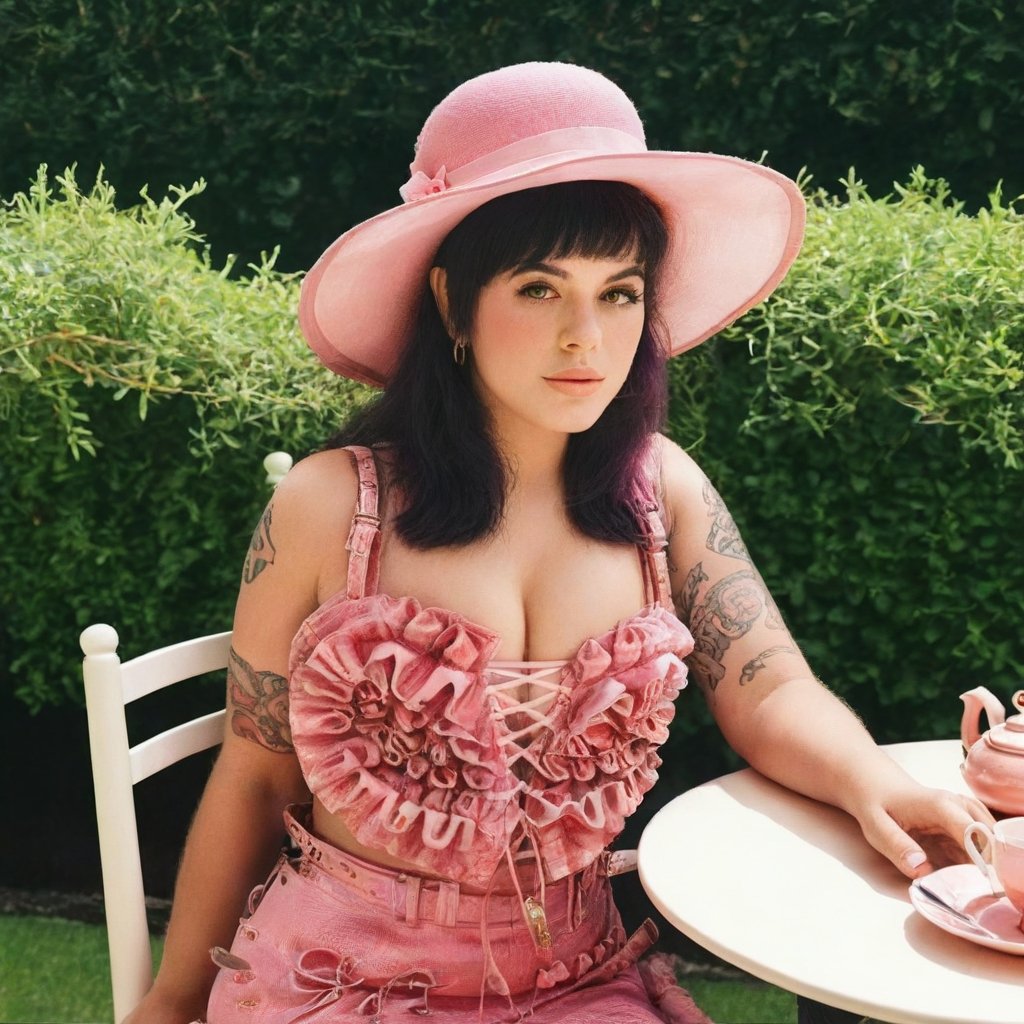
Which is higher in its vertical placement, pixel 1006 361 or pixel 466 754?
pixel 1006 361

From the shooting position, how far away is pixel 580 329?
190 cm

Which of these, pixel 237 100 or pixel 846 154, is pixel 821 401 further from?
pixel 237 100

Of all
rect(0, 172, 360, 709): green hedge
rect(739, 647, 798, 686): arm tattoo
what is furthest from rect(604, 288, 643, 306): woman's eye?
rect(0, 172, 360, 709): green hedge

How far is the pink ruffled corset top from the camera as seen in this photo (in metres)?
1.89

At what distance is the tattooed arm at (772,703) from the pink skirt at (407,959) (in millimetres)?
377

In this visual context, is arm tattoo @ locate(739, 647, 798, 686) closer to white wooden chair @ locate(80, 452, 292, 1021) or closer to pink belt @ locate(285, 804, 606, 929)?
pink belt @ locate(285, 804, 606, 929)

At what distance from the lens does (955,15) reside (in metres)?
3.85

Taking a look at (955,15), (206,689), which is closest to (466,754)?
(206,689)

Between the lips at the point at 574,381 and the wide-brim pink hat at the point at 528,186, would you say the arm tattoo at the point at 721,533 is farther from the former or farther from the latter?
the lips at the point at 574,381

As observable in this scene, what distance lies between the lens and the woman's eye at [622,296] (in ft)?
6.50

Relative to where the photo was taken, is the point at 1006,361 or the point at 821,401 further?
the point at 821,401

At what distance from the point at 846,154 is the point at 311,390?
7.00ft

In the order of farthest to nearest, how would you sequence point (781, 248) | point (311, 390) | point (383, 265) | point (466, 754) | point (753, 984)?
point (753, 984), point (311, 390), point (781, 248), point (383, 265), point (466, 754)

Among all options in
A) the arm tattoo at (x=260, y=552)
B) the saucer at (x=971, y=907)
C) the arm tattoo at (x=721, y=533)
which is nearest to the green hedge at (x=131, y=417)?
the arm tattoo at (x=260, y=552)
